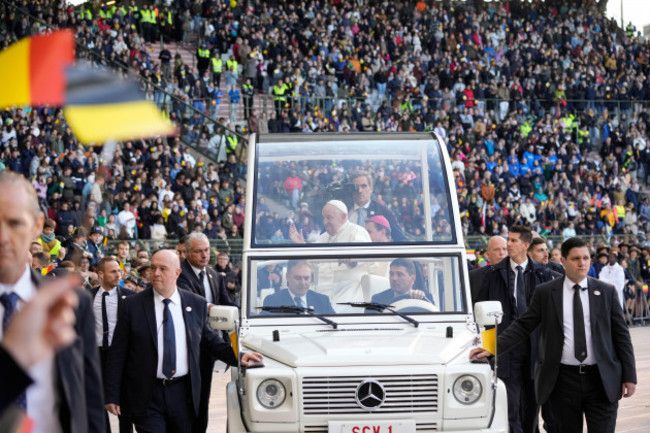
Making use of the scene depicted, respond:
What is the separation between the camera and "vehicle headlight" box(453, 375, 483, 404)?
25.1 ft

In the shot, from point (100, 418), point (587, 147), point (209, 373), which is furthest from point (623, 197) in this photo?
point (100, 418)

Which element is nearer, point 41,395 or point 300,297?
point 41,395

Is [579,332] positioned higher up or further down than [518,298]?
further down

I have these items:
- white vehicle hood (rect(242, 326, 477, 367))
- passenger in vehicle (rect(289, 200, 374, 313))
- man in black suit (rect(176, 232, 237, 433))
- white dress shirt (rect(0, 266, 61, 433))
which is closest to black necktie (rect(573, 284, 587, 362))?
white vehicle hood (rect(242, 326, 477, 367))

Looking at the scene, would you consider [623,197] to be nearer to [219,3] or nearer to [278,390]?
[219,3]

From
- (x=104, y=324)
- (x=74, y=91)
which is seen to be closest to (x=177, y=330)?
(x=104, y=324)

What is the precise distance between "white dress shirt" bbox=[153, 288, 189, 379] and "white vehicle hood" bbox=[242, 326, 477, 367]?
451 millimetres

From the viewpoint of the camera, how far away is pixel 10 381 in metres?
3.08

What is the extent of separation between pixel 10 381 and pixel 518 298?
8.05 m

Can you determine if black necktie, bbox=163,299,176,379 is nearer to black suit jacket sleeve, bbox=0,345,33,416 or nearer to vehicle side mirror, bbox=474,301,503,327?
vehicle side mirror, bbox=474,301,503,327

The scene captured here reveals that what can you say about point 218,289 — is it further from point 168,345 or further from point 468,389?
point 468,389

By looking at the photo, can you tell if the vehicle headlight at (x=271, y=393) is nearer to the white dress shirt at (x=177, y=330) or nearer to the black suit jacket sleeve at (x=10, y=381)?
the white dress shirt at (x=177, y=330)

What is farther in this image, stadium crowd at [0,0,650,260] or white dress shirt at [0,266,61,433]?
stadium crowd at [0,0,650,260]

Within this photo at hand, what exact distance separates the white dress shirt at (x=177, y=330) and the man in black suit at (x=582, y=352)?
257 cm
